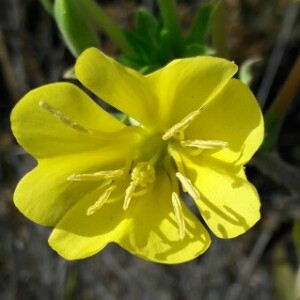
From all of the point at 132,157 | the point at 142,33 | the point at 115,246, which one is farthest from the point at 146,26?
the point at 115,246

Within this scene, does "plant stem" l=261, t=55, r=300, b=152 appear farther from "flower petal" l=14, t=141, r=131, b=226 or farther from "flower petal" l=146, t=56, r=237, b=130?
"flower petal" l=14, t=141, r=131, b=226

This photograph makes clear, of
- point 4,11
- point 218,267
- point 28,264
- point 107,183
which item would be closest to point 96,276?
point 28,264

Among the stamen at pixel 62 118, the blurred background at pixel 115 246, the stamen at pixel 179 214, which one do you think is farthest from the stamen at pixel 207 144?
the blurred background at pixel 115 246

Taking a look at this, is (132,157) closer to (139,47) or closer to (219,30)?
(139,47)

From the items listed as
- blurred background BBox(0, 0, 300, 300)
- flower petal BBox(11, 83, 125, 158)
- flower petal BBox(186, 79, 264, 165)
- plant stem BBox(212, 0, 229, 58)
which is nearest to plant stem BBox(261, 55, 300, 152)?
plant stem BBox(212, 0, 229, 58)

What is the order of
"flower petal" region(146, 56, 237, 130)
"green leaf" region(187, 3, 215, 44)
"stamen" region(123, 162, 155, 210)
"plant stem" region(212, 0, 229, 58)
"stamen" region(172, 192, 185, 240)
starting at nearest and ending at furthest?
"flower petal" region(146, 56, 237, 130), "stamen" region(172, 192, 185, 240), "stamen" region(123, 162, 155, 210), "green leaf" region(187, 3, 215, 44), "plant stem" region(212, 0, 229, 58)

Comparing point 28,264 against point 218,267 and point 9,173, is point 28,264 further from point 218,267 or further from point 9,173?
point 218,267
